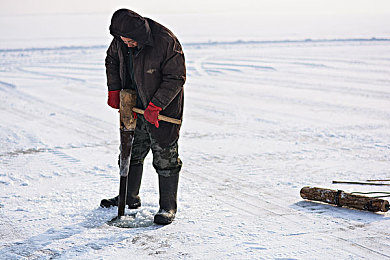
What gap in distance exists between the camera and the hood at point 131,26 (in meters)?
3.54

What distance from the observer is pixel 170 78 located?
3.66 m

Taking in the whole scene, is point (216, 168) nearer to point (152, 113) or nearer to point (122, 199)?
point (122, 199)

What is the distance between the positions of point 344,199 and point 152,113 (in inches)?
64.0

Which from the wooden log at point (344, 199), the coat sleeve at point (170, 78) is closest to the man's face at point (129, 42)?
the coat sleeve at point (170, 78)

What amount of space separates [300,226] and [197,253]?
2.79ft

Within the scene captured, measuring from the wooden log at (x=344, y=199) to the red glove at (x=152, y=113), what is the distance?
1.41 meters

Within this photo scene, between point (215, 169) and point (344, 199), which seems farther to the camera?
point (215, 169)

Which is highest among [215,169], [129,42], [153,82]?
[129,42]

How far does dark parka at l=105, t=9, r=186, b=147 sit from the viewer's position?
356cm

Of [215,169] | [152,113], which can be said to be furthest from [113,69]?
[215,169]

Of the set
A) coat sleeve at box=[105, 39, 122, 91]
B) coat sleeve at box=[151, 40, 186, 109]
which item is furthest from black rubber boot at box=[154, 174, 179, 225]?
coat sleeve at box=[105, 39, 122, 91]

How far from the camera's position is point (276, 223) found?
3.78 metres

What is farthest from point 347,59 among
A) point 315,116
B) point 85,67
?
point 315,116

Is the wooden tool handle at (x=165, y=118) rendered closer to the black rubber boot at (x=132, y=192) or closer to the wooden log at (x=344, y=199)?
the black rubber boot at (x=132, y=192)
